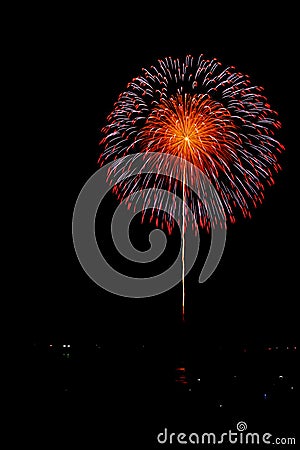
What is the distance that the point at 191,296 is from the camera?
33.6 meters

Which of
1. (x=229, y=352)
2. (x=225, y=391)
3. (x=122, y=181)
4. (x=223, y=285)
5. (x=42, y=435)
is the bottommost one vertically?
(x=42, y=435)

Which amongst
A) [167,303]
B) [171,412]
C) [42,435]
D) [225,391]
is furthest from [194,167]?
[167,303]

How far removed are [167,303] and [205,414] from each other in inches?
829

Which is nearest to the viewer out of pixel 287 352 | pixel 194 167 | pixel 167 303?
pixel 194 167

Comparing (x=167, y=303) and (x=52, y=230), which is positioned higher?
(x=52, y=230)

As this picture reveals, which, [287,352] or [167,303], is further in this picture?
[167,303]

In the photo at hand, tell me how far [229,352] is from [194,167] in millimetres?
5860

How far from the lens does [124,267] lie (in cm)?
3438

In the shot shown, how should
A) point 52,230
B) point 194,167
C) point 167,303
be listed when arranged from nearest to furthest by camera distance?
1. point 194,167
2. point 167,303
3. point 52,230

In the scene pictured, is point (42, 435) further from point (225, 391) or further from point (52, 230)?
point (52, 230)

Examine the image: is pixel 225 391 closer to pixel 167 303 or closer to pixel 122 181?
pixel 122 181

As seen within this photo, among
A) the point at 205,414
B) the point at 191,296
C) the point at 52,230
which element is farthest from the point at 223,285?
the point at 205,414

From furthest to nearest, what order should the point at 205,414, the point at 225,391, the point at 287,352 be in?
the point at 287,352 → the point at 225,391 → the point at 205,414

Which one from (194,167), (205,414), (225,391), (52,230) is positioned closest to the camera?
(205,414)
